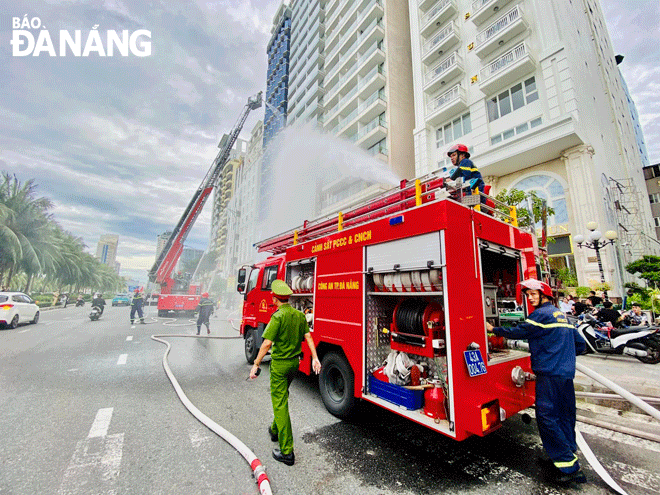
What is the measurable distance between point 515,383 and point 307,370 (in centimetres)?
287

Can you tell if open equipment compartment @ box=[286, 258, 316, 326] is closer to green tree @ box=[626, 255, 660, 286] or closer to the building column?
the building column

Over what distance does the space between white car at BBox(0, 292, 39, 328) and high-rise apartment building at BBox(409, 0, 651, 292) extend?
23.5 meters

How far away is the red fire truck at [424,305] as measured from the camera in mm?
2781

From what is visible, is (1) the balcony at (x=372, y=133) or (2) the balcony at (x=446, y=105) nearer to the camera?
(2) the balcony at (x=446, y=105)

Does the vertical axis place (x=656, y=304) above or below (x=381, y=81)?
below

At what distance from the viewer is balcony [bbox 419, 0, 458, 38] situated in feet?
71.2

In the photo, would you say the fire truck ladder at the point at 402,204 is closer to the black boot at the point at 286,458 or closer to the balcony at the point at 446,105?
the black boot at the point at 286,458

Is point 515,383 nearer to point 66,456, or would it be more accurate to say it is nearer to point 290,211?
point 66,456

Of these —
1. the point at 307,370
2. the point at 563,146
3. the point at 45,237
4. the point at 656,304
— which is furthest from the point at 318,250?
the point at 45,237

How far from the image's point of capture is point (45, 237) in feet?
102

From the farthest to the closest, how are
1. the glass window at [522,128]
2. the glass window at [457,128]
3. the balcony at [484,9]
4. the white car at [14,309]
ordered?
the glass window at [457,128], the balcony at [484,9], the glass window at [522,128], the white car at [14,309]

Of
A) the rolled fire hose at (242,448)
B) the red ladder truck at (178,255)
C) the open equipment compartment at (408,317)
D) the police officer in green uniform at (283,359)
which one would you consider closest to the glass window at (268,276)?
the rolled fire hose at (242,448)

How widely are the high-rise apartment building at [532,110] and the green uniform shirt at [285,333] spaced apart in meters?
16.6

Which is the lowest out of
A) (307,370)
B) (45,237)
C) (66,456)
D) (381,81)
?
(66,456)
